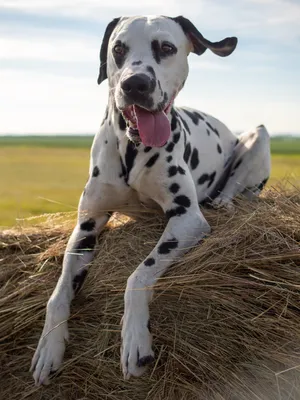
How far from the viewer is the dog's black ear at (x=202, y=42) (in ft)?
13.7

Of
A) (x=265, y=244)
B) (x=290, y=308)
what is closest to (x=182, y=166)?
(x=265, y=244)

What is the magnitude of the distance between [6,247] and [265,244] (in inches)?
78.4

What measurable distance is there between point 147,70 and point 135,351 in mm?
1568

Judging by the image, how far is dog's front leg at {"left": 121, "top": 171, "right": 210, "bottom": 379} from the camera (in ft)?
10.9

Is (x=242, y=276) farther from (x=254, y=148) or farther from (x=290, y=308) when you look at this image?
(x=254, y=148)

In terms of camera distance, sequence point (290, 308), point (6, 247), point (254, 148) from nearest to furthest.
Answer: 1. point (290, 308)
2. point (6, 247)
3. point (254, 148)

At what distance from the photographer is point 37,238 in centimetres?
472

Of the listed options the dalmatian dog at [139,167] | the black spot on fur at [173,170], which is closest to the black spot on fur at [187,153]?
the dalmatian dog at [139,167]

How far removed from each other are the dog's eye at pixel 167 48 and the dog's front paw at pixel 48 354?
5.70ft

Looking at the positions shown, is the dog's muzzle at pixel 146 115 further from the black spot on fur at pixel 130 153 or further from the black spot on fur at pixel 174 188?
the black spot on fur at pixel 174 188

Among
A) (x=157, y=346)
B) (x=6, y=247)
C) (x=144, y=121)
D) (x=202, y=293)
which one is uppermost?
(x=144, y=121)

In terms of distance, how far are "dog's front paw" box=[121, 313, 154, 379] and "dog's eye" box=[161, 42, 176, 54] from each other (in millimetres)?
1648

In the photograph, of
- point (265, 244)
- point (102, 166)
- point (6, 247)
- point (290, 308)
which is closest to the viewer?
point (290, 308)

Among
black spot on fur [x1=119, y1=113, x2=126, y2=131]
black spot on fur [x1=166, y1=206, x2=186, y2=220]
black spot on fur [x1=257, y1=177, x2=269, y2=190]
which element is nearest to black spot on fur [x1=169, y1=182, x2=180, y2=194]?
black spot on fur [x1=166, y1=206, x2=186, y2=220]
